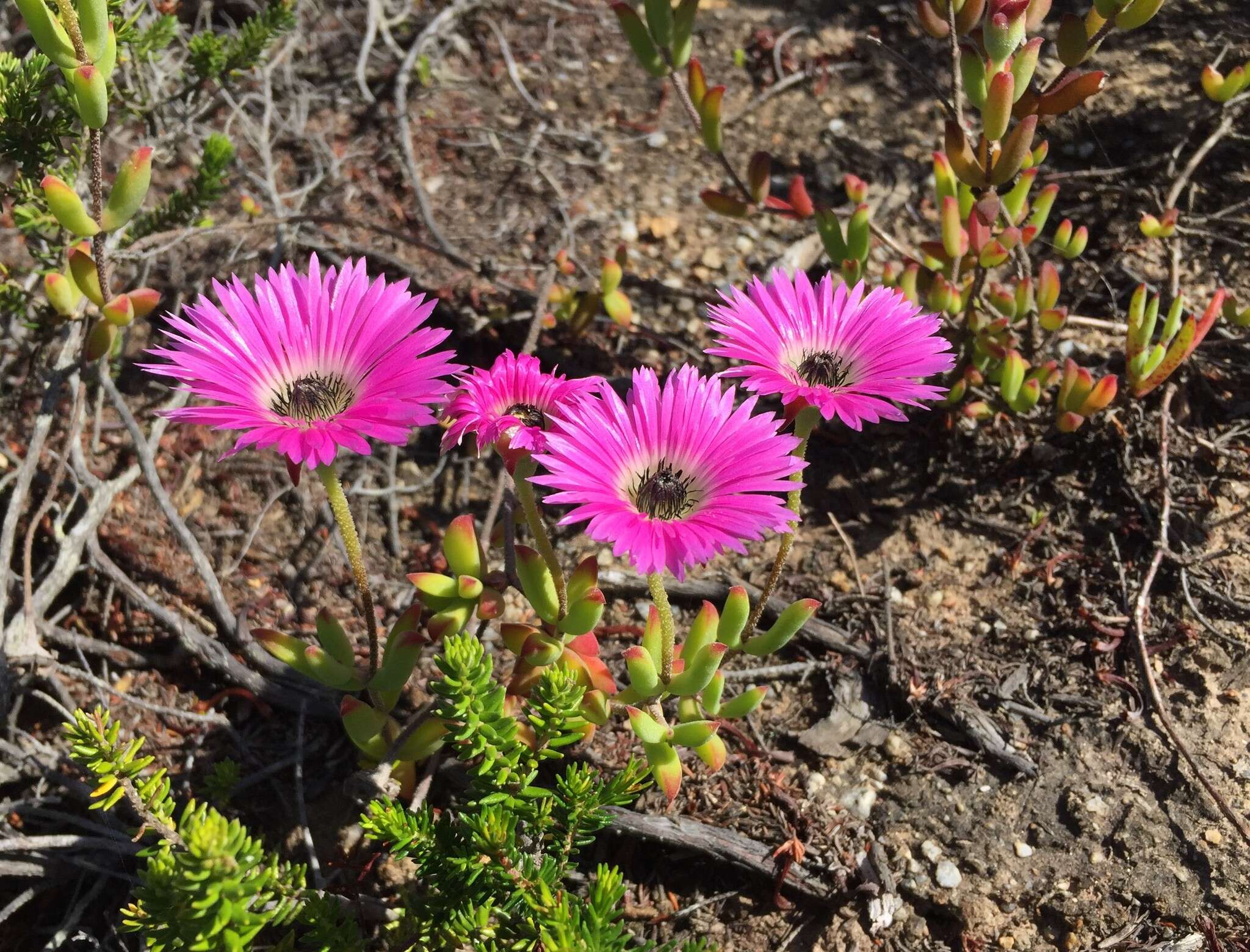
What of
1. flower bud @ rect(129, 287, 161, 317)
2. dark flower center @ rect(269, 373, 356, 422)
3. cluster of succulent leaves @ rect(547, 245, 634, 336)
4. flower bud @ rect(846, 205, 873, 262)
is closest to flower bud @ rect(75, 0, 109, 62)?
flower bud @ rect(129, 287, 161, 317)

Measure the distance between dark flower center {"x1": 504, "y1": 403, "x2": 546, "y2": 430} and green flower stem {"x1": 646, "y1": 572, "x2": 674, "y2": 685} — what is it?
294mm

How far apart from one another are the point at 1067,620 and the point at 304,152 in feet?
8.36

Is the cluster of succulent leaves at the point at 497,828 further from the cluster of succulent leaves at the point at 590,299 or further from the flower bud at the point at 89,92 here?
the cluster of succulent leaves at the point at 590,299

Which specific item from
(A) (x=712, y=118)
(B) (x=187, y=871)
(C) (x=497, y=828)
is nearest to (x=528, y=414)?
(C) (x=497, y=828)

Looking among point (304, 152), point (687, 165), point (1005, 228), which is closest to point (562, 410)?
point (1005, 228)

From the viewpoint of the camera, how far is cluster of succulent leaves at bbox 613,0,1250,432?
1.85 metres

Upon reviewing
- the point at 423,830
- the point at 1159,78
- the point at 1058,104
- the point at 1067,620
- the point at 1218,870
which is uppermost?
the point at 1159,78

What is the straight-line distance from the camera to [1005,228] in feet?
7.20

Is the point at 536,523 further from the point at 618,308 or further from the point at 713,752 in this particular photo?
the point at 618,308

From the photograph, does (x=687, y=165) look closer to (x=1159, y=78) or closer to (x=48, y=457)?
(x=1159, y=78)

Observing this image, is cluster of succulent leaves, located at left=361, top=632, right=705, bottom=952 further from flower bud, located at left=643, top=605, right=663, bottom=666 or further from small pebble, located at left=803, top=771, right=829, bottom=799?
small pebble, located at left=803, top=771, right=829, bottom=799

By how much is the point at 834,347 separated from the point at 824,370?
101 mm

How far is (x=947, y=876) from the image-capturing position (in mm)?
1745

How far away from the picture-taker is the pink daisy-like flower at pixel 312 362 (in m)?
1.33
